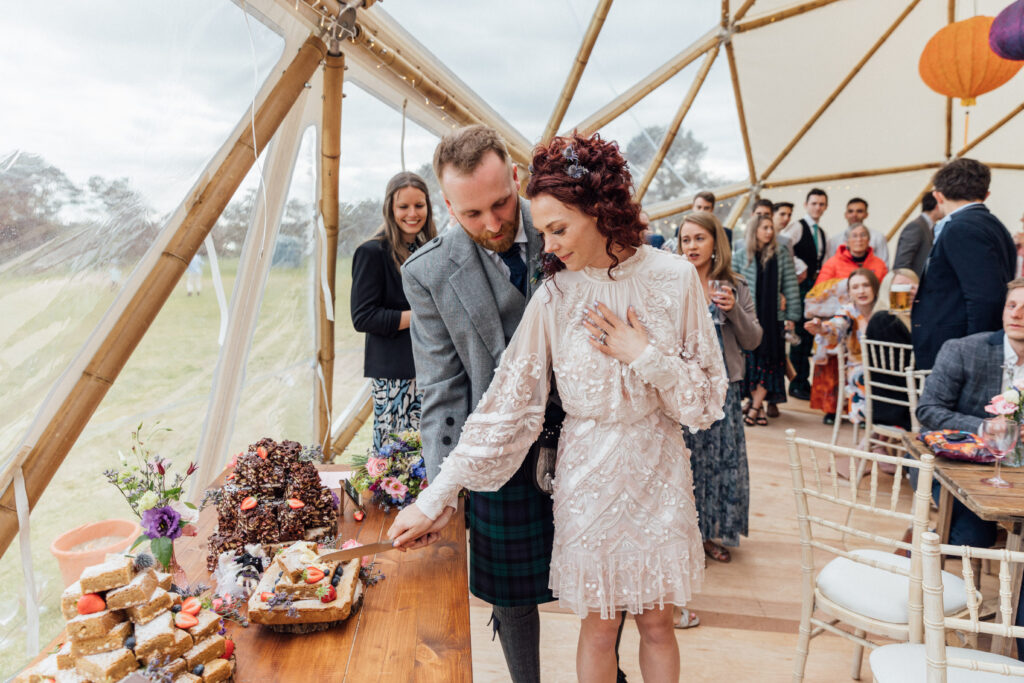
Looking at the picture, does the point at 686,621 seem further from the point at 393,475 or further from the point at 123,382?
the point at 123,382

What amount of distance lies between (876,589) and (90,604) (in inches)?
88.6

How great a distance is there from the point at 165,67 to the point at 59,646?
1.80 meters

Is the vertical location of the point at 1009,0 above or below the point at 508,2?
above

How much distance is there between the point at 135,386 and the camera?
103 inches

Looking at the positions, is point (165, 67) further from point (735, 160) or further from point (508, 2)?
point (735, 160)

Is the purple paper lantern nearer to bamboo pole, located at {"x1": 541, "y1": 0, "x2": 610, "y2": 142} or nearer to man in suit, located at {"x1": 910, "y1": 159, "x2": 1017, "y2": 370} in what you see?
man in suit, located at {"x1": 910, "y1": 159, "x2": 1017, "y2": 370}

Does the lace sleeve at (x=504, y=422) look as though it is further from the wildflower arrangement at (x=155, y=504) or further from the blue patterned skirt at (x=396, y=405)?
the blue patterned skirt at (x=396, y=405)

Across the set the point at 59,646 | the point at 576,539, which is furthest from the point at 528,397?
the point at 59,646

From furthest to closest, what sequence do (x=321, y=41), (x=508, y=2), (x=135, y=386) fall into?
(x=508, y=2) < (x=321, y=41) < (x=135, y=386)

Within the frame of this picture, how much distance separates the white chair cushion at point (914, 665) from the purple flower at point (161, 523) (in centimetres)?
183

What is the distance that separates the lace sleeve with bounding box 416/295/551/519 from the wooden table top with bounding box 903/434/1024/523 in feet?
4.84

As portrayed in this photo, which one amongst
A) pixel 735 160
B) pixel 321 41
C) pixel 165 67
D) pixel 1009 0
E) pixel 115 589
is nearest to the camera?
pixel 115 589

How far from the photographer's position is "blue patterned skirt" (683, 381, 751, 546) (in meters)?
3.29

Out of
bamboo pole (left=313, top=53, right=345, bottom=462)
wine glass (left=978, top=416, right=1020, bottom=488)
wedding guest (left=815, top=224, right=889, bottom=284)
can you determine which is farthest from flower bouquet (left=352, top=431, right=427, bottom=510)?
wedding guest (left=815, top=224, right=889, bottom=284)
